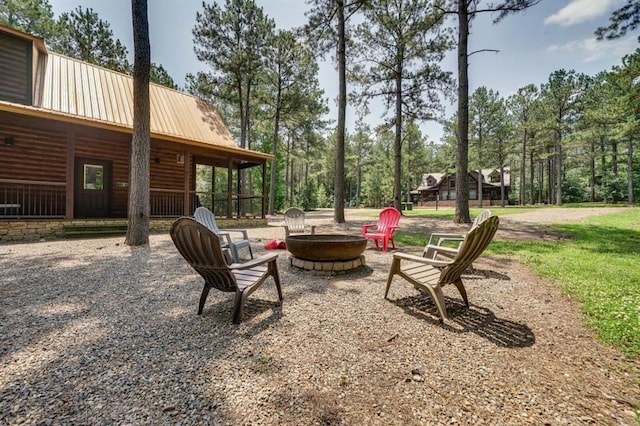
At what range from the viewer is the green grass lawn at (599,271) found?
2594 mm

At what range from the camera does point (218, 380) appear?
1814 mm

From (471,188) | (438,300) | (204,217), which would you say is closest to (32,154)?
(204,217)

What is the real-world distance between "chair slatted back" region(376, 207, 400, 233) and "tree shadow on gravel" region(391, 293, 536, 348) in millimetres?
3073

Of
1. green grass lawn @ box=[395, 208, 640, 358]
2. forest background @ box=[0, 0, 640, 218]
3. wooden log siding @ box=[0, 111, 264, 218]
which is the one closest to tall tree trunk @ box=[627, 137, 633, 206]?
forest background @ box=[0, 0, 640, 218]

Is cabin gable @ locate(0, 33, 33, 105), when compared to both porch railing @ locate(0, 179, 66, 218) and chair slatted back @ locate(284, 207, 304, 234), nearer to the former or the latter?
porch railing @ locate(0, 179, 66, 218)

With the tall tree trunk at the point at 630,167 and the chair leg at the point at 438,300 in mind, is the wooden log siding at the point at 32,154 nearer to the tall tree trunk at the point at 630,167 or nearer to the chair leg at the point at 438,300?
the chair leg at the point at 438,300

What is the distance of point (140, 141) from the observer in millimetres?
6484

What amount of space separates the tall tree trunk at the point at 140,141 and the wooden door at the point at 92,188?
529cm

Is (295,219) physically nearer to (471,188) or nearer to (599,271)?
(599,271)

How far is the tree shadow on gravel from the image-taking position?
94.8 inches

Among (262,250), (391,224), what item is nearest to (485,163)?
(391,224)

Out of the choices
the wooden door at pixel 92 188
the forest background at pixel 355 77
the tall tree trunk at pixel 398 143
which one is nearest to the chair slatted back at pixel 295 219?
the forest background at pixel 355 77

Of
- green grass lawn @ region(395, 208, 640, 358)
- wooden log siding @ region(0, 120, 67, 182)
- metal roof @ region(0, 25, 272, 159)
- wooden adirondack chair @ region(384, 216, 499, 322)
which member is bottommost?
green grass lawn @ region(395, 208, 640, 358)

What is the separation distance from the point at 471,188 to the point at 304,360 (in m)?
38.6
